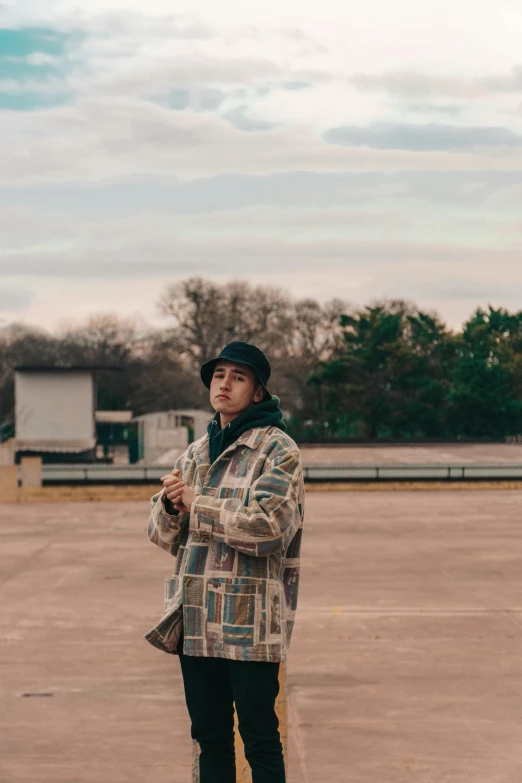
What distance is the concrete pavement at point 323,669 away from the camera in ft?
16.4

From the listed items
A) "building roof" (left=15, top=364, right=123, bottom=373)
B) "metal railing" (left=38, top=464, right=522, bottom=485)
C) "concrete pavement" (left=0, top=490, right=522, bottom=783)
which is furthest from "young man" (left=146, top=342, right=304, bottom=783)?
"building roof" (left=15, top=364, right=123, bottom=373)

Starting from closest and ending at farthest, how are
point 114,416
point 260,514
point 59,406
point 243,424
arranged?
point 260,514 < point 243,424 < point 59,406 < point 114,416

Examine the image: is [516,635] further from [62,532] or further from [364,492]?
[364,492]

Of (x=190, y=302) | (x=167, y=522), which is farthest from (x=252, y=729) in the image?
(x=190, y=302)

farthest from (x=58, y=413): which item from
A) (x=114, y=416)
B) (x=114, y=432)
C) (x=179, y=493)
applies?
(x=179, y=493)

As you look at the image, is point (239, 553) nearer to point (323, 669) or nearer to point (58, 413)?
point (323, 669)

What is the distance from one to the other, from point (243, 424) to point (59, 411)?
37.3m

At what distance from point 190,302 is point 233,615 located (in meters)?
Answer: 64.3

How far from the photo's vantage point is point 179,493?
3.44 m

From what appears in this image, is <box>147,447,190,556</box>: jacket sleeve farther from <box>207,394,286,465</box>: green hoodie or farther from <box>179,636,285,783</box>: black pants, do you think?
<box>179,636,285,783</box>: black pants

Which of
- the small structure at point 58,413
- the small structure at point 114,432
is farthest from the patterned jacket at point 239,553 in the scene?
the small structure at point 114,432

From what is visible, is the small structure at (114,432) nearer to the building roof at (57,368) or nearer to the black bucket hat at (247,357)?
the building roof at (57,368)

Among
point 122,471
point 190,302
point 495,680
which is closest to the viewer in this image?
point 495,680

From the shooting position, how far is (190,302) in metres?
67.2
